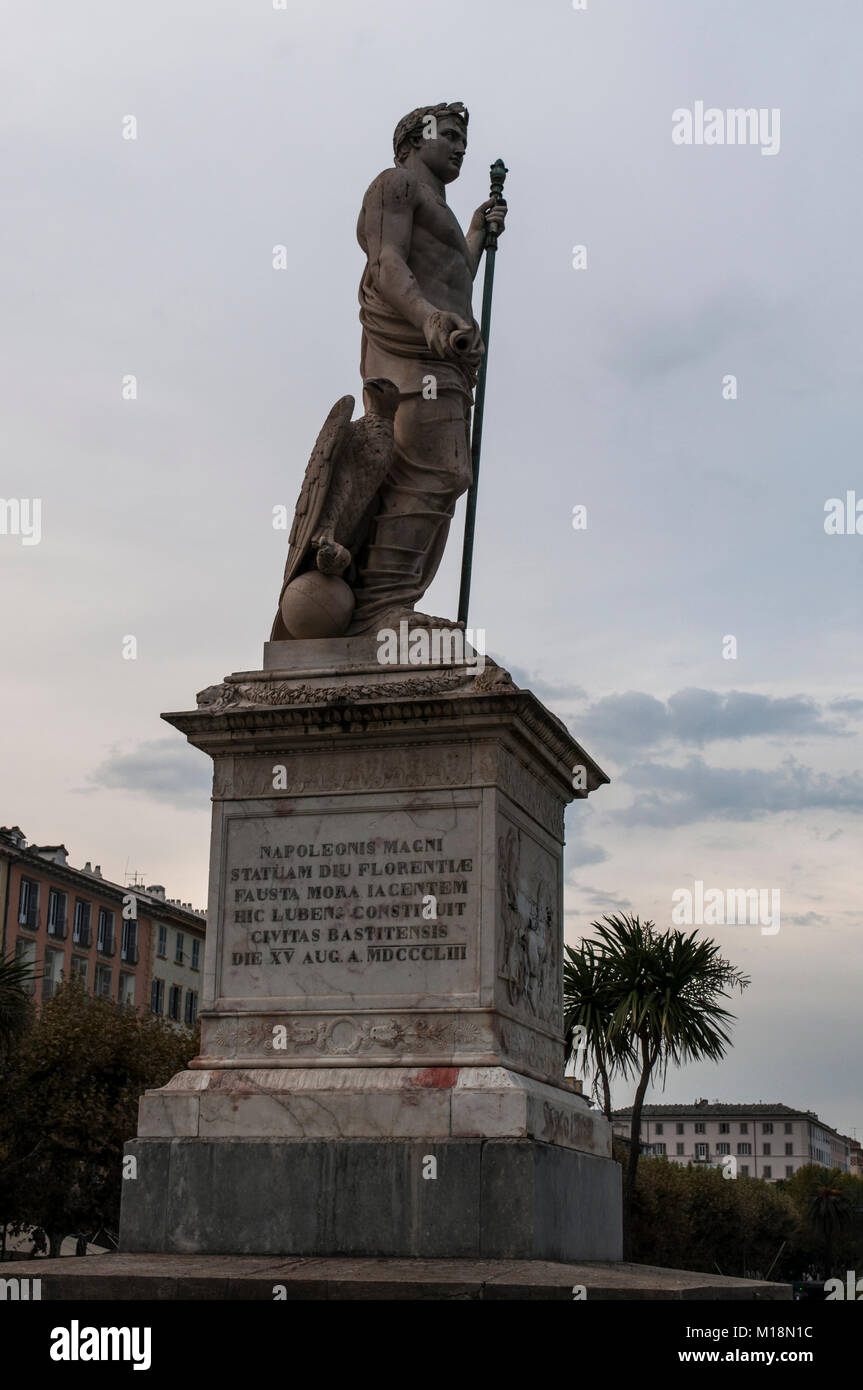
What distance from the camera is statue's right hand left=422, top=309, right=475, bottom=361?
32.5 feet

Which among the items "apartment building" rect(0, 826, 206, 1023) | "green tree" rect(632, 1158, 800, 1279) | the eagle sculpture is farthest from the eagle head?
"apartment building" rect(0, 826, 206, 1023)

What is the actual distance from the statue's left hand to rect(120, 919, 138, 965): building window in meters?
62.3

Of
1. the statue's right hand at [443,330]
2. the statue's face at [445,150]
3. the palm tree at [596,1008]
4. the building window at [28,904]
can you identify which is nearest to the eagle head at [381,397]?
the statue's right hand at [443,330]

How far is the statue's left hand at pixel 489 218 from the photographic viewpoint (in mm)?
11617

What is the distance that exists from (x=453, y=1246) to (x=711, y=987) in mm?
16152

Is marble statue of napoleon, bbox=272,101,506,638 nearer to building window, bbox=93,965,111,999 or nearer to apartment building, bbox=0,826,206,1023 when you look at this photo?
apartment building, bbox=0,826,206,1023

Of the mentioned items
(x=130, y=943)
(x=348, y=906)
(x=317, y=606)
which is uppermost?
(x=130, y=943)

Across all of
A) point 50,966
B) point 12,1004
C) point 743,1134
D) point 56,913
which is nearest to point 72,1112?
point 12,1004

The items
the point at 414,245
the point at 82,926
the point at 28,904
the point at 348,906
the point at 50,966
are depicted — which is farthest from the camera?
the point at 82,926

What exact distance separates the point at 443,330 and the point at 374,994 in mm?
4093

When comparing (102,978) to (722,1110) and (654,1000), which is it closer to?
(654,1000)

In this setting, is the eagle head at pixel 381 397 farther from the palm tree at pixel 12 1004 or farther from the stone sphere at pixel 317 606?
the palm tree at pixel 12 1004

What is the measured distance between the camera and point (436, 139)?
1086cm
